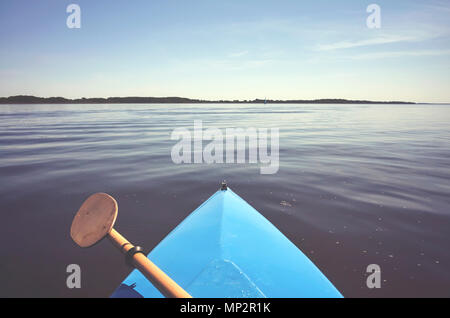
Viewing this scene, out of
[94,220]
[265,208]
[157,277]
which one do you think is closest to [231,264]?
[157,277]

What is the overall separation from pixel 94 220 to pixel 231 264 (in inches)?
70.1

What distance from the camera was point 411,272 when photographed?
117 inches

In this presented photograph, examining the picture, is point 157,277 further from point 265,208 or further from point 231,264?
point 265,208

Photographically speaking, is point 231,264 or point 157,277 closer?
point 157,277

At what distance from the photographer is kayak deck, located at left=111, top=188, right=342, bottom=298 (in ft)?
7.12

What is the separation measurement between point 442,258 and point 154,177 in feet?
20.0

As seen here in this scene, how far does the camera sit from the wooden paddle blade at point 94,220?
2.65m

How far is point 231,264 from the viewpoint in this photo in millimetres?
2371

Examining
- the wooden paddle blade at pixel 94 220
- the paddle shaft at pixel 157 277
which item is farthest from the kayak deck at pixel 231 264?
the wooden paddle blade at pixel 94 220

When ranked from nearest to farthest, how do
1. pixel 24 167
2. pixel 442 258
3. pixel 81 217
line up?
pixel 81 217
pixel 442 258
pixel 24 167

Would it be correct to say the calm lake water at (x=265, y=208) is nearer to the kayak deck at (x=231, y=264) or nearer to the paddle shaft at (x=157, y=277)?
the kayak deck at (x=231, y=264)

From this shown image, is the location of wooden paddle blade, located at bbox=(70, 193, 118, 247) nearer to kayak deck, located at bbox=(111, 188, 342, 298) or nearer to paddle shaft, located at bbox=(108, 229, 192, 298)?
paddle shaft, located at bbox=(108, 229, 192, 298)
